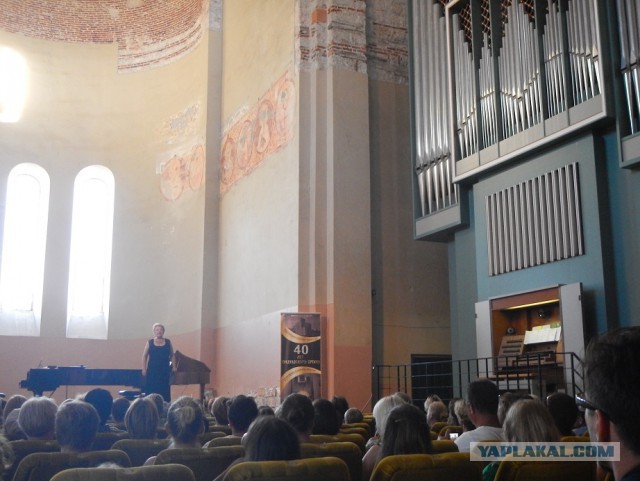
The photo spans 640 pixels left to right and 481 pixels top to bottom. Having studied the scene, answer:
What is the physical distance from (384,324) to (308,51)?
559 cm

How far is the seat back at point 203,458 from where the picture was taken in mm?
3854

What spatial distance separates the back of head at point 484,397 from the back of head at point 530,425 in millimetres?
920

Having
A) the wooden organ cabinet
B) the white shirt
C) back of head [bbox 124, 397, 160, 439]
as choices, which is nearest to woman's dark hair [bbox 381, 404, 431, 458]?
the white shirt

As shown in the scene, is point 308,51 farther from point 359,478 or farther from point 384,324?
point 359,478

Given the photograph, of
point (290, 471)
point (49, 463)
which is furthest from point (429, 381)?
point (290, 471)

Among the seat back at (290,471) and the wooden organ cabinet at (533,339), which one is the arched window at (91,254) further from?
the seat back at (290,471)

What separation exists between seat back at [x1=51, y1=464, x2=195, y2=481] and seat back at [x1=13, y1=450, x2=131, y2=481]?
2.85 feet

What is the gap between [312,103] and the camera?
1441cm

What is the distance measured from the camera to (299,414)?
4.68 m

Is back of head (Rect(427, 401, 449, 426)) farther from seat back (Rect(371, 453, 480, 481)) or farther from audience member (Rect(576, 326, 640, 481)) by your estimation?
audience member (Rect(576, 326, 640, 481))

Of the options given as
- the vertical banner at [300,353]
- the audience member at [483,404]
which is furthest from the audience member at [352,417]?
the vertical banner at [300,353]

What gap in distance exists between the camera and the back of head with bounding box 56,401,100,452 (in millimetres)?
4355

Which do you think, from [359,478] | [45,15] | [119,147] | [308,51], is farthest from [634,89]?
[45,15]

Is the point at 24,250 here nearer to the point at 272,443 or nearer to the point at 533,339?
the point at 533,339
